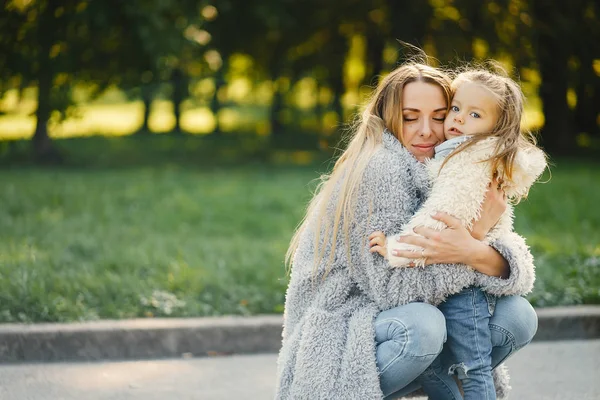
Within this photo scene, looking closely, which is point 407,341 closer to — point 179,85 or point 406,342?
point 406,342

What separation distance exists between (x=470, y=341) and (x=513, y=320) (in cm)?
26

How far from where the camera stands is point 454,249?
3113 millimetres

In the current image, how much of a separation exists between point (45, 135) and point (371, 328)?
13.7 meters

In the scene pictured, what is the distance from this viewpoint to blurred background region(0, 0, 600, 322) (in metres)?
5.75

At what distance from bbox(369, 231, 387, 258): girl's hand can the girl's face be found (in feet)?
1.83

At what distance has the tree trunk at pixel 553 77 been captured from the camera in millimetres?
17000

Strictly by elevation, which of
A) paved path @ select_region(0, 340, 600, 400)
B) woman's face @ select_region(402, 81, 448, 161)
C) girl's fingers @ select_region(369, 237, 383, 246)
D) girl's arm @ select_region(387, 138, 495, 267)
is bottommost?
paved path @ select_region(0, 340, 600, 400)

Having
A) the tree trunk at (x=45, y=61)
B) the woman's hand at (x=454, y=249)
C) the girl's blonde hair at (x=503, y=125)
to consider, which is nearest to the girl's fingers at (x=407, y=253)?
the woman's hand at (x=454, y=249)

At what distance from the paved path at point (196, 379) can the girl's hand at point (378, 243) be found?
5.11ft

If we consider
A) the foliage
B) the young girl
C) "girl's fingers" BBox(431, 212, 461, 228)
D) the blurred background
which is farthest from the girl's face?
the foliage

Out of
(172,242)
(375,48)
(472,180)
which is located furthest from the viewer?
(375,48)

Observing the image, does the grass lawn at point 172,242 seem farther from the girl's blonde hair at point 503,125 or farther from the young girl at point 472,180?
the girl's blonde hair at point 503,125

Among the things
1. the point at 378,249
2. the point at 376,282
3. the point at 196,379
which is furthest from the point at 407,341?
the point at 196,379

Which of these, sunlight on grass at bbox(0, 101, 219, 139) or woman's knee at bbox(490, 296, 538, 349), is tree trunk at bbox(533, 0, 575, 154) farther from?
sunlight on grass at bbox(0, 101, 219, 139)
